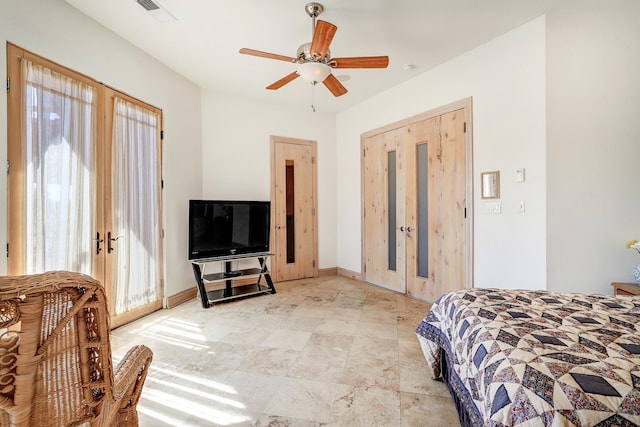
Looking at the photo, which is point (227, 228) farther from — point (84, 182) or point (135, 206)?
point (84, 182)

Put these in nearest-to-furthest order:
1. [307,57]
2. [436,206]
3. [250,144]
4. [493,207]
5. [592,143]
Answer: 1. [307,57]
2. [592,143]
3. [493,207]
4. [436,206]
5. [250,144]

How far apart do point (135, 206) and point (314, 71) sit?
98.9 inches

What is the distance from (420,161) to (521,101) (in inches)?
53.1

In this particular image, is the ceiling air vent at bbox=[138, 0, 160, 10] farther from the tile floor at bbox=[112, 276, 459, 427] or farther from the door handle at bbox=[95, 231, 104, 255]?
the tile floor at bbox=[112, 276, 459, 427]

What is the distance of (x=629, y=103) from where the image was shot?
2.46m

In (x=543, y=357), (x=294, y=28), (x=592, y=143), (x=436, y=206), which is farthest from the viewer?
(x=436, y=206)

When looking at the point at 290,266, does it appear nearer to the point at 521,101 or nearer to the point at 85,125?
the point at 85,125

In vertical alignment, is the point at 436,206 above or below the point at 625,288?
above

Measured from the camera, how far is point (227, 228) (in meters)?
4.05

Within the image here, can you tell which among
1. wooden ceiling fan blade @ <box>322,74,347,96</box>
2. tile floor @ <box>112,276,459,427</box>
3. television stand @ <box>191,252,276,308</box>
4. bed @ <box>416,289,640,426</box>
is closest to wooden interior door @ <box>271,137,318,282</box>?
television stand @ <box>191,252,276,308</box>

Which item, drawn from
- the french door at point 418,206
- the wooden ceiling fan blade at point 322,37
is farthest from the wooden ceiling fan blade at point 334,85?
the french door at point 418,206

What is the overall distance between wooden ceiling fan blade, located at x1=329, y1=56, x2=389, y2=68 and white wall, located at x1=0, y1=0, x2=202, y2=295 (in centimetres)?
227

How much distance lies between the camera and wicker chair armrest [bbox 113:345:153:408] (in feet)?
3.41

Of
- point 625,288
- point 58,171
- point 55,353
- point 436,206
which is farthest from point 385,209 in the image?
point 55,353
